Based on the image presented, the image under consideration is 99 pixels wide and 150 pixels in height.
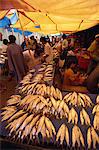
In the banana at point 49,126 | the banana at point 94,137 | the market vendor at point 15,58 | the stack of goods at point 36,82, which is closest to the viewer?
the banana at point 94,137

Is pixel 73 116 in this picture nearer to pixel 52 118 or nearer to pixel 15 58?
pixel 52 118

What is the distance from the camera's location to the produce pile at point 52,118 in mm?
2989

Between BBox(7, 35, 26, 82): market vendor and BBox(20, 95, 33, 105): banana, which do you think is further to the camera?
BBox(7, 35, 26, 82): market vendor

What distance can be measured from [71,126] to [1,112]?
960mm

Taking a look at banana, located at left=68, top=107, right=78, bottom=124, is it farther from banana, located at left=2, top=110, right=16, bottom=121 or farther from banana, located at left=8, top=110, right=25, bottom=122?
banana, located at left=2, top=110, right=16, bottom=121

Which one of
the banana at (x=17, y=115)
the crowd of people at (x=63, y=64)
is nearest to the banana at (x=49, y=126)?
the banana at (x=17, y=115)

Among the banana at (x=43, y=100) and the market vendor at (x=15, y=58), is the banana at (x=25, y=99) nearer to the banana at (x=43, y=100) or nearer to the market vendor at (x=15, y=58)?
the banana at (x=43, y=100)

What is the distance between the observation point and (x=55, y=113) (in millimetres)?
3391

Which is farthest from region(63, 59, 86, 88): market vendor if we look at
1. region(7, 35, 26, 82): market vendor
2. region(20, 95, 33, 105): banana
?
region(20, 95, 33, 105): banana

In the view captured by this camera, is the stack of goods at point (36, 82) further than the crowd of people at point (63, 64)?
No

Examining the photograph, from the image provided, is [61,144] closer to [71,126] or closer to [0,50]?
[71,126]

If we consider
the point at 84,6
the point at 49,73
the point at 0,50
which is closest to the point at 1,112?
the point at 84,6

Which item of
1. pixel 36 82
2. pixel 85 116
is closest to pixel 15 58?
pixel 36 82

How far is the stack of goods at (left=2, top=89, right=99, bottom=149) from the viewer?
299cm
